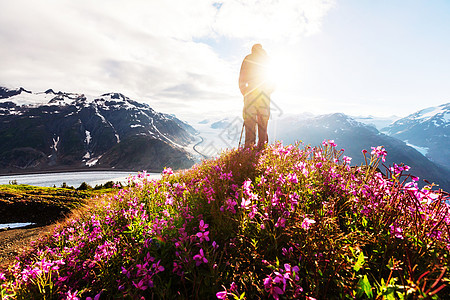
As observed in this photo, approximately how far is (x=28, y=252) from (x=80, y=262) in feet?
8.71

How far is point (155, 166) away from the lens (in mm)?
182500

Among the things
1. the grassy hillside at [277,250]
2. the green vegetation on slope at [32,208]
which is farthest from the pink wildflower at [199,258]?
the green vegetation on slope at [32,208]

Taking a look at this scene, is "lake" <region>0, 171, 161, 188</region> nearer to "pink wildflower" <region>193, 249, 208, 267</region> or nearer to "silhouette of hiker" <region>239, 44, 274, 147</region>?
"silhouette of hiker" <region>239, 44, 274, 147</region>

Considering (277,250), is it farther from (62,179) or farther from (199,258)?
(62,179)

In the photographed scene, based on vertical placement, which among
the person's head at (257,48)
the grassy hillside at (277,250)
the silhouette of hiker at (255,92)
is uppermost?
the person's head at (257,48)

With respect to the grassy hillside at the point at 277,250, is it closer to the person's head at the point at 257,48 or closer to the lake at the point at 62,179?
the person's head at the point at 257,48

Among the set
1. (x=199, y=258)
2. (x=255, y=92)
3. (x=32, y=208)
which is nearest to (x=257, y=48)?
(x=255, y=92)

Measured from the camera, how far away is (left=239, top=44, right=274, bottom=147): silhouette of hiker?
9953 millimetres

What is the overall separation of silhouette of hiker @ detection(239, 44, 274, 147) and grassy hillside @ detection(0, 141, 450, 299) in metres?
5.84

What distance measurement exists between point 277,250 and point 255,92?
8743mm

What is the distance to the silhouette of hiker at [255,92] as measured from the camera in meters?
9.95

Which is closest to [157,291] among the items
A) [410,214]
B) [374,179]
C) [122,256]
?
[122,256]

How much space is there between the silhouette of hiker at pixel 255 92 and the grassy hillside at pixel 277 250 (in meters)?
5.84

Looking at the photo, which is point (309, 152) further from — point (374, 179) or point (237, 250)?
point (237, 250)
